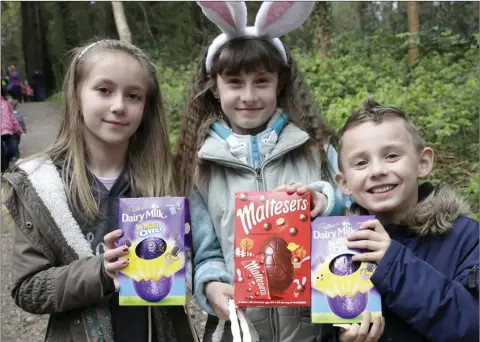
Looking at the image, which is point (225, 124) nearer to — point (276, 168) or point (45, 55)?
point (276, 168)

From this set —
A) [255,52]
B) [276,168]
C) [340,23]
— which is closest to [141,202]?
[276,168]

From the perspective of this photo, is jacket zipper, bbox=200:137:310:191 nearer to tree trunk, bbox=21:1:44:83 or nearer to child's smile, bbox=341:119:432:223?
child's smile, bbox=341:119:432:223

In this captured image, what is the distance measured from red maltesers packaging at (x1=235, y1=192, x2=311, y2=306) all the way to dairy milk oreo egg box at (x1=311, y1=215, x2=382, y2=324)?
0.23 feet

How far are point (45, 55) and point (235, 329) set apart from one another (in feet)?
74.6

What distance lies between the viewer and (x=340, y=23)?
17.3 metres

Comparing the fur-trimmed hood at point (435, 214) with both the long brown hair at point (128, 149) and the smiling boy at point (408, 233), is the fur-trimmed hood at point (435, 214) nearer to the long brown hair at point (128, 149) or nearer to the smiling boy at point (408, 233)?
the smiling boy at point (408, 233)

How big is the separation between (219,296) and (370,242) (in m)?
0.63

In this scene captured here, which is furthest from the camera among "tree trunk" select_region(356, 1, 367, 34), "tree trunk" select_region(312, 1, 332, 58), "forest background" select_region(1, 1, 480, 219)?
"tree trunk" select_region(356, 1, 367, 34)

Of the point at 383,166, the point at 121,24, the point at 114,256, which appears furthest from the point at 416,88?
the point at 114,256

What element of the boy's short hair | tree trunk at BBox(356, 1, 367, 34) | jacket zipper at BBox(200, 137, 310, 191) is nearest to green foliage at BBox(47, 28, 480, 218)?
jacket zipper at BBox(200, 137, 310, 191)

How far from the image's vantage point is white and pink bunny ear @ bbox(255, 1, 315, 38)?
7.29ft

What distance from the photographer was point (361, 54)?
11.3 meters

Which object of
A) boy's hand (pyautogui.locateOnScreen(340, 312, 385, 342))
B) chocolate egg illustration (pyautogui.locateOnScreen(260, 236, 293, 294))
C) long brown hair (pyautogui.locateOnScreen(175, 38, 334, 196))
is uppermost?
long brown hair (pyautogui.locateOnScreen(175, 38, 334, 196))

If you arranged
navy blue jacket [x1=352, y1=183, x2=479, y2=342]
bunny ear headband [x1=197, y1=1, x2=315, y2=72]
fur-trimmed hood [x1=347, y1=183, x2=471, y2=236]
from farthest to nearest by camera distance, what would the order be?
bunny ear headband [x1=197, y1=1, x2=315, y2=72] < fur-trimmed hood [x1=347, y1=183, x2=471, y2=236] < navy blue jacket [x1=352, y1=183, x2=479, y2=342]
